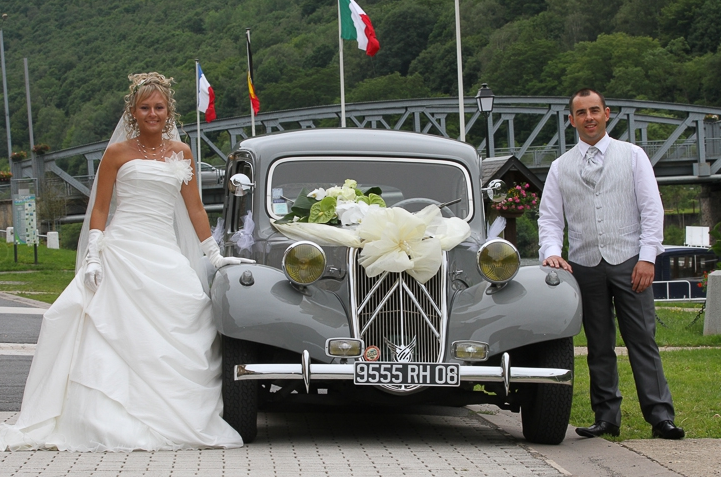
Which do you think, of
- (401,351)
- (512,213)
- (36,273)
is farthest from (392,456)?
(36,273)

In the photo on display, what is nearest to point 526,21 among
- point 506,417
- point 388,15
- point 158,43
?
point 388,15

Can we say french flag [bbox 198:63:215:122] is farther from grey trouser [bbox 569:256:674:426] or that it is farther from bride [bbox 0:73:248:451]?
grey trouser [bbox 569:256:674:426]

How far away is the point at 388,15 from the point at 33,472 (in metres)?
110

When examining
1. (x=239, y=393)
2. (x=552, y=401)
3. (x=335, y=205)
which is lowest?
(x=552, y=401)

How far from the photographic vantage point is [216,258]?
21.7ft

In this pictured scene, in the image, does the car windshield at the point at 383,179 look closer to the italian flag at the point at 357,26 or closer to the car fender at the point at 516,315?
the car fender at the point at 516,315

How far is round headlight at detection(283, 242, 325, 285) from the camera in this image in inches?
232

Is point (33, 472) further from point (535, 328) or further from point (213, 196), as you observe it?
point (213, 196)

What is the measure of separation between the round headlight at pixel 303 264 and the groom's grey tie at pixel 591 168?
1817 millimetres

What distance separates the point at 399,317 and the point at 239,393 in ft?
3.40

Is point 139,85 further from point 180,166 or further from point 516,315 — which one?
point 516,315

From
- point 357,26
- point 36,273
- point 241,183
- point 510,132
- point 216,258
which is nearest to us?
point 216,258

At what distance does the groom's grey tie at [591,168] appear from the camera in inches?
250

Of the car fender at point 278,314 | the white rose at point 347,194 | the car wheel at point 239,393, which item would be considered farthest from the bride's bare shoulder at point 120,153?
the car wheel at point 239,393
